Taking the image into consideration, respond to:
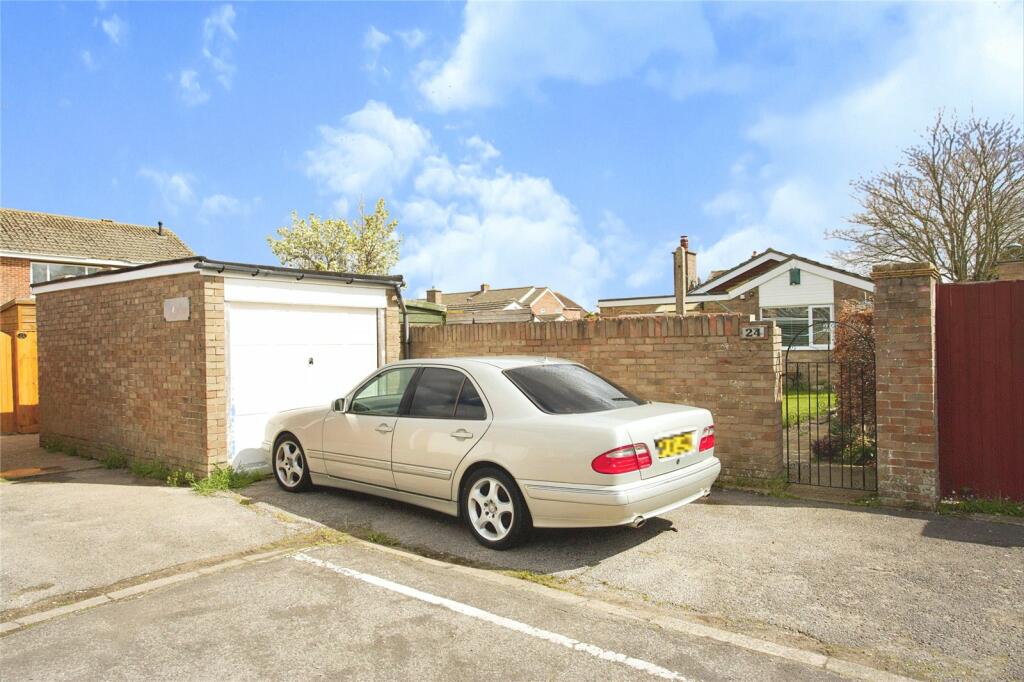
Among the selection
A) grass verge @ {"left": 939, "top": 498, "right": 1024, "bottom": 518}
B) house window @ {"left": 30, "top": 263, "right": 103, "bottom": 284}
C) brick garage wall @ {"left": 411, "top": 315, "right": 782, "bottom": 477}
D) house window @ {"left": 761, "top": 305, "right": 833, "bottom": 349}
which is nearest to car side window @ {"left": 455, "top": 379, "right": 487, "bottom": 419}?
brick garage wall @ {"left": 411, "top": 315, "right": 782, "bottom": 477}

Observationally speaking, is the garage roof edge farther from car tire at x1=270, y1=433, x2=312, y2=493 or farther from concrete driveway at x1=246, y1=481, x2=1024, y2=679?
concrete driveway at x1=246, y1=481, x2=1024, y2=679

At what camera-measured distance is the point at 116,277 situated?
911cm

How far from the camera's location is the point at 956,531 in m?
5.61

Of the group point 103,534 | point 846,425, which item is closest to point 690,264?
point 846,425

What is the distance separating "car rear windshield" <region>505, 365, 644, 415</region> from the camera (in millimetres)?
5367

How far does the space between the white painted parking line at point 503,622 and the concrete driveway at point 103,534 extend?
1.07m

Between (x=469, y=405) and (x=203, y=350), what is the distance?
3842 millimetres

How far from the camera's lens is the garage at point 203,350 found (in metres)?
7.89

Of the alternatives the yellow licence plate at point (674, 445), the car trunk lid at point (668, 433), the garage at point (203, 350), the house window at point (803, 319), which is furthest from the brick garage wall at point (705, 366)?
the house window at point (803, 319)

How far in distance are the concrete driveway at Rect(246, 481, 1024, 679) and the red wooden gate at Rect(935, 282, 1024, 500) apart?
0.64 m

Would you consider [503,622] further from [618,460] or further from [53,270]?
[53,270]

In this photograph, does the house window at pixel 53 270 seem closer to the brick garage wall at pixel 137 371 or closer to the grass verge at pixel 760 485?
the brick garage wall at pixel 137 371

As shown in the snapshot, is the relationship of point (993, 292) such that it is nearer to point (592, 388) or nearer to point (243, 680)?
point (592, 388)

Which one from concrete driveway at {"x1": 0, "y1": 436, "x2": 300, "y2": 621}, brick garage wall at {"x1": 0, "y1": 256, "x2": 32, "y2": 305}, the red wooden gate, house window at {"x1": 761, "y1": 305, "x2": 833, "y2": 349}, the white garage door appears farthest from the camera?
brick garage wall at {"x1": 0, "y1": 256, "x2": 32, "y2": 305}
